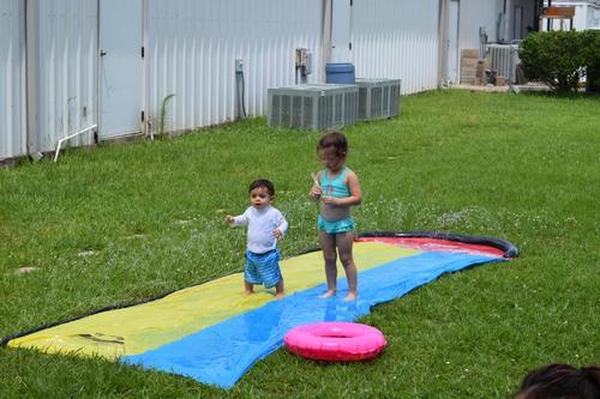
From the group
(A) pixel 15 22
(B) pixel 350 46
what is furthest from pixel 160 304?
(B) pixel 350 46

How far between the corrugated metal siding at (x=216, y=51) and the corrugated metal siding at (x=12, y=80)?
294cm

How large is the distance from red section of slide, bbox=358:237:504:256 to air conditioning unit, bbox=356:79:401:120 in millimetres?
10108

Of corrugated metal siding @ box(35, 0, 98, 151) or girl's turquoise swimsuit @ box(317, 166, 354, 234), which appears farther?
corrugated metal siding @ box(35, 0, 98, 151)

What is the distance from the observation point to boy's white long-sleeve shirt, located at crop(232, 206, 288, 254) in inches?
252

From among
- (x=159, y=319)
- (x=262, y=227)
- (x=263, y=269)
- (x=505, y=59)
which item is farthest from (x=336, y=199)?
(x=505, y=59)

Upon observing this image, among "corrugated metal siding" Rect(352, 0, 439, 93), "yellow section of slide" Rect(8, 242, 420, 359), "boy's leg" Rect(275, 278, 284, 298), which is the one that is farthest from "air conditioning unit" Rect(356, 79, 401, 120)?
"boy's leg" Rect(275, 278, 284, 298)

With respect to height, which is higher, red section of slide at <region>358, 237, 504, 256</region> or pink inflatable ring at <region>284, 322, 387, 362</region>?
pink inflatable ring at <region>284, 322, 387, 362</region>

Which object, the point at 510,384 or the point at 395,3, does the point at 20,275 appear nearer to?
the point at 510,384

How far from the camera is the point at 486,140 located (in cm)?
1559

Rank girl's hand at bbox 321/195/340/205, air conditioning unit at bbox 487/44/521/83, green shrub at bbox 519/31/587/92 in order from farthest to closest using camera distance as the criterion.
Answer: air conditioning unit at bbox 487/44/521/83 < green shrub at bbox 519/31/587/92 < girl's hand at bbox 321/195/340/205

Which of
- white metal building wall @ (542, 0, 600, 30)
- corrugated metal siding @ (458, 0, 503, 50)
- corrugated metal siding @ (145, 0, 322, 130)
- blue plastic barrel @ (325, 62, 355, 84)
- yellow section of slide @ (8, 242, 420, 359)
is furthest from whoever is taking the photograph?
white metal building wall @ (542, 0, 600, 30)

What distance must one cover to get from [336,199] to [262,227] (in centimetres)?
49

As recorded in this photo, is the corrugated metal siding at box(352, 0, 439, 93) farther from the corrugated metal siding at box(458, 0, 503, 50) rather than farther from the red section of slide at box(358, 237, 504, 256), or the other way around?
the red section of slide at box(358, 237, 504, 256)

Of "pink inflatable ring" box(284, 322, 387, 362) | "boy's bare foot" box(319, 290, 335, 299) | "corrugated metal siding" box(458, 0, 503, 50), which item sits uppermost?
"corrugated metal siding" box(458, 0, 503, 50)
